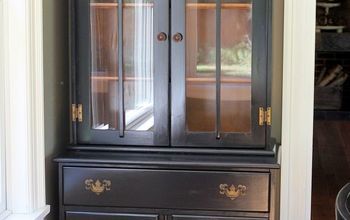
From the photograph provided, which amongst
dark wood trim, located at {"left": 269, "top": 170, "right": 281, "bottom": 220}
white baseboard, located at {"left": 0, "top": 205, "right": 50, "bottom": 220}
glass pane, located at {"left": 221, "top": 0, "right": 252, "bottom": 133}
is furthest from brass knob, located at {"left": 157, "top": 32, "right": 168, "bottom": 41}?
white baseboard, located at {"left": 0, "top": 205, "right": 50, "bottom": 220}

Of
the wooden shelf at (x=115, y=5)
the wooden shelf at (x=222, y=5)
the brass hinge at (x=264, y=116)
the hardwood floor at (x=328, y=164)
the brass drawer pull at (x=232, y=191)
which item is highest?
the wooden shelf at (x=115, y=5)

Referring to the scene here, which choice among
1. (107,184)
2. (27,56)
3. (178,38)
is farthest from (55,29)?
(107,184)

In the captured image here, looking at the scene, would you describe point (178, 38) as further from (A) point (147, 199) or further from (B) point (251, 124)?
(A) point (147, 199)

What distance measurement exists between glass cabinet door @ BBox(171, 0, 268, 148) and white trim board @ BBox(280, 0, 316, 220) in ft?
0.33

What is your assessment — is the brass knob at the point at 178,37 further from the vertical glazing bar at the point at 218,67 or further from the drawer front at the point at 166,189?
the drawer front at the point at 166,189

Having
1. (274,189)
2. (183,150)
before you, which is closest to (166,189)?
(183,150)

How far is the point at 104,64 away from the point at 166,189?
22.8 inches

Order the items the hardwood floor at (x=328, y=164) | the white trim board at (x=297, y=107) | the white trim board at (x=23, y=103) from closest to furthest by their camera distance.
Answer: the white trim board at (x=23, y=103) < the white trim board at (x=297, y=107) < the hardwood floor at (x=328, y=164)

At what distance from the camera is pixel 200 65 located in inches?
96.1

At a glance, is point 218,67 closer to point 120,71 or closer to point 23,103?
point 120,71

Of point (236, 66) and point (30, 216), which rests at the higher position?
point (236, 66)

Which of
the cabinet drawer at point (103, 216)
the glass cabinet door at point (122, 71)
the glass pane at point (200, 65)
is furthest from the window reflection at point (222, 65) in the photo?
the cabinet drawer at point (103, 216)

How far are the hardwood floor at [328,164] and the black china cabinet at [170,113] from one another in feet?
4.12

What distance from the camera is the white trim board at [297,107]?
2.31 m
